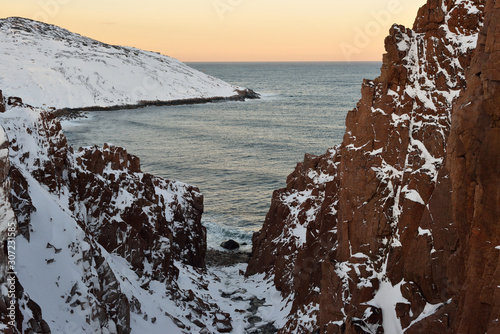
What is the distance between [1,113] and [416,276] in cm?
2320

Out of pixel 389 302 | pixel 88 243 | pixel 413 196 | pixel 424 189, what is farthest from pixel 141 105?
pixel 389 302

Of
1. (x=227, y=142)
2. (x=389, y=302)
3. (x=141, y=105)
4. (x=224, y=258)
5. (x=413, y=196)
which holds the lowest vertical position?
(x=224, y=258)

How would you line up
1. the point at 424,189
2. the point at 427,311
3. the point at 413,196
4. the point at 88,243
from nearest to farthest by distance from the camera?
1. the point at 427,311
2. the point at 424,189
3. the point at 413,196
4. the point at 88,243

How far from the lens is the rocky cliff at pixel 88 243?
71.8ft

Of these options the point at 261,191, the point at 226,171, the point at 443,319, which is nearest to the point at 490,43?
the point at 443,319

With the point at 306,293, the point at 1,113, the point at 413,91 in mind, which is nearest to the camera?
the point at 413,91

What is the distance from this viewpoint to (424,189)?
20.5 meters

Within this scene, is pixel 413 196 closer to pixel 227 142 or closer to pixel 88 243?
pixel 88 243

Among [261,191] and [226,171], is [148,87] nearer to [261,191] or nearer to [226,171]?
[226,171]

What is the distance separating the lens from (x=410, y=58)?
22.4m

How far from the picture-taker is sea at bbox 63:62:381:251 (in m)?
63.0

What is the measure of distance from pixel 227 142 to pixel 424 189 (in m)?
82.1

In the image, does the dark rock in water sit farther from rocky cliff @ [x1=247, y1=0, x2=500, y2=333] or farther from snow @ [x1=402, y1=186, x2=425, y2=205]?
snow @ [x1=402, y1=186, x2=425, y2=205]

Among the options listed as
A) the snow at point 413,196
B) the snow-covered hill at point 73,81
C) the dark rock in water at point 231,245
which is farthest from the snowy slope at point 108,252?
the snow-covered hill at point 73,81
